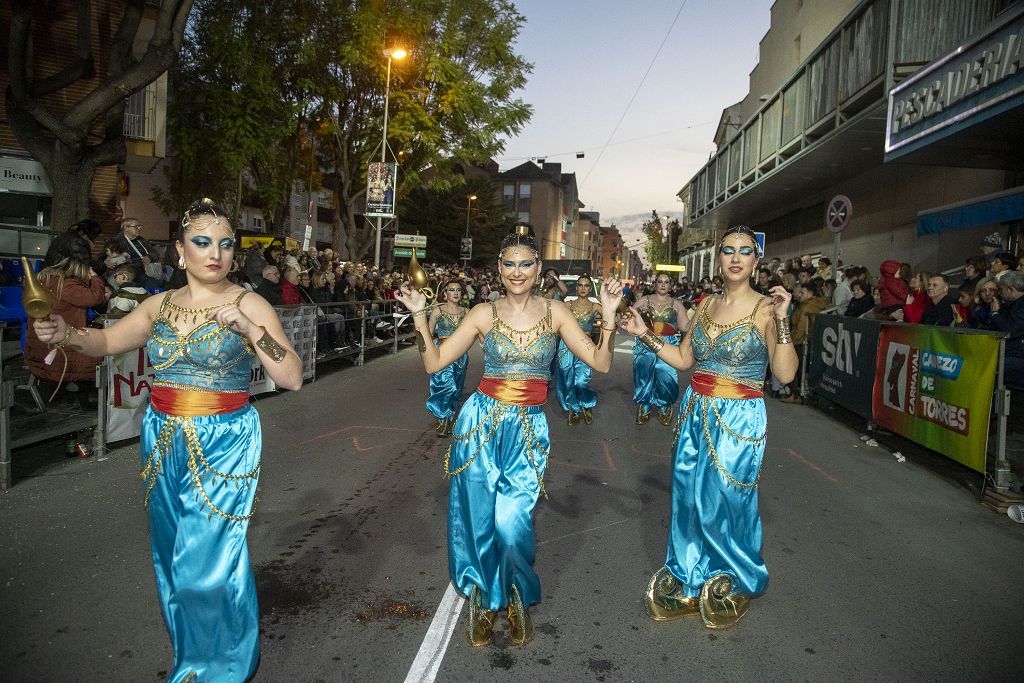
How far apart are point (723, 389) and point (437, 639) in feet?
6.62

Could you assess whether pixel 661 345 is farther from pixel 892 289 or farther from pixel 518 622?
pixel 892 289

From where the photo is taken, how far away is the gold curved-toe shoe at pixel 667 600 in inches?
152

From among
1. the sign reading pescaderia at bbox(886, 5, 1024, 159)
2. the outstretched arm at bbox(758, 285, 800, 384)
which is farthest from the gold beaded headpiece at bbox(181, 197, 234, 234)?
the sign reading pescaderia at bbox(886, 5, 1024, 159)

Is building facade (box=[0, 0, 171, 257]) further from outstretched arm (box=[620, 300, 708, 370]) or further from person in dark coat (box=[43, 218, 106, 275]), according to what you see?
outstretched arm (box=[620, 300, 708, 370])

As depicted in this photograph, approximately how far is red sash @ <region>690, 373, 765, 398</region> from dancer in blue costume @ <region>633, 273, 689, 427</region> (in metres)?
4.86

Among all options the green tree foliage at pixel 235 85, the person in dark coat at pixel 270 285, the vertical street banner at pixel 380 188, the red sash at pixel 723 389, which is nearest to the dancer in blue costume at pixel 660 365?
the red sash at pixel 723 389

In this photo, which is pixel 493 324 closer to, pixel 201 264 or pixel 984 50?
pixel 201 264

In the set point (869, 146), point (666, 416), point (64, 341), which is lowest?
point (666, 416)

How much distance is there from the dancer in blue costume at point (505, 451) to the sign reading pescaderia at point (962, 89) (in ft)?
24.3

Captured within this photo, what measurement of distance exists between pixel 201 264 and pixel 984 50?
379 inches

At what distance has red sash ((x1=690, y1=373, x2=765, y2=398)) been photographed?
13.0ft

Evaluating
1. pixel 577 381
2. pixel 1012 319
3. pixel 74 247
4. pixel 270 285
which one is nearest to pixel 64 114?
pixel 270 285

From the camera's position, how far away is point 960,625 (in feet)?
12.7

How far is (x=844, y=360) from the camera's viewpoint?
396 inches
